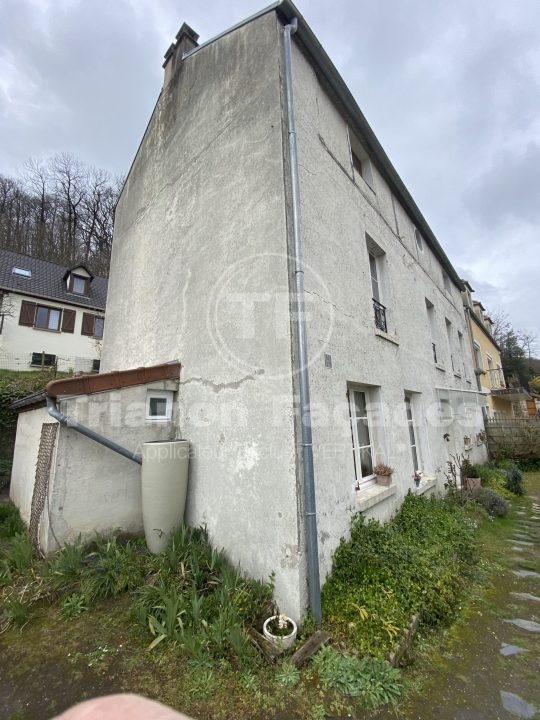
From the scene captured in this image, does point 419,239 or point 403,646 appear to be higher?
point 419,239

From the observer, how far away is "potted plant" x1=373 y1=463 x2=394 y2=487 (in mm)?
4958

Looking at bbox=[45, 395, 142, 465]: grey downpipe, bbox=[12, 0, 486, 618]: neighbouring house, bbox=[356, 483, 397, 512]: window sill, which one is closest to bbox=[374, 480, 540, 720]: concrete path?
bbox=[12, 0, 486, 618]: neighbouring house

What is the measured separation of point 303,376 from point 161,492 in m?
2.45

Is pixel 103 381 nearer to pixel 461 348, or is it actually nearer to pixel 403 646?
pixel 403 646

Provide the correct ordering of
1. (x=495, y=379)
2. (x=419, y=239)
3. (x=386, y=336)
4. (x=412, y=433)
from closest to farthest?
(x=386, y=336), (x=412, y=433), (x=419, y=239), (x=495, y=379)

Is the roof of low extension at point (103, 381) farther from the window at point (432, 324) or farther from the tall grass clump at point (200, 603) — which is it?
the window at point (432, 324)

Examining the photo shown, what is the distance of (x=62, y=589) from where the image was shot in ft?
11.9

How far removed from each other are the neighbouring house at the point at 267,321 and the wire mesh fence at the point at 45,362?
12.9m

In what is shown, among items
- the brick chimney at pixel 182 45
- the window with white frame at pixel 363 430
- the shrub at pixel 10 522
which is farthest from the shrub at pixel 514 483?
the brick chimney at pixel 182 45

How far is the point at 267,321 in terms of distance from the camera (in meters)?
3.85

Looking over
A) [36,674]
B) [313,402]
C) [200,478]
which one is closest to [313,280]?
[313,402]

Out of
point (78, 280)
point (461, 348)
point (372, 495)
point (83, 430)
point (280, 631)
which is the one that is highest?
point (78, 280)

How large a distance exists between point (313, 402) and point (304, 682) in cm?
241

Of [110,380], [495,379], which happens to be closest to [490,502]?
[110,380]
